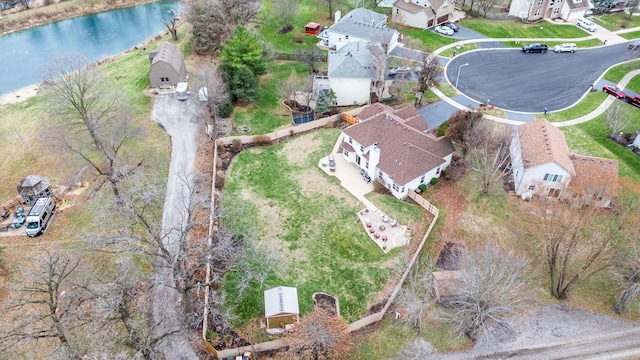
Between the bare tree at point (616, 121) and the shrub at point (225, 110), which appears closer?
the bare tree at point (616, 121)

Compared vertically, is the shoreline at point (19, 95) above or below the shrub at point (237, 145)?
above

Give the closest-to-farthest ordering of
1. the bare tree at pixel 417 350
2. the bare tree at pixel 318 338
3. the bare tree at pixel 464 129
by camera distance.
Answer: the bare tree at pixel 318 338 < the bare tree at pixel 417 350 < the bare tree at pixel 464 129

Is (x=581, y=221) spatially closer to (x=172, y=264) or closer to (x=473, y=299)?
(x=473, y=299)

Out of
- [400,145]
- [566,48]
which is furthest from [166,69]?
[566,48]

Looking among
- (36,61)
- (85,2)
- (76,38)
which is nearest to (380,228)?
(36,61)

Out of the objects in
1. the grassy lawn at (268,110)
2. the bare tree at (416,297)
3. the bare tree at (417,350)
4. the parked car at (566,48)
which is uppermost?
the parked car at (566,48)

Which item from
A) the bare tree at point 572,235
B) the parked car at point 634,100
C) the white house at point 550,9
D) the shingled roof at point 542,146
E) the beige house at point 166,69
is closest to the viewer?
the bare tree at point 572,235

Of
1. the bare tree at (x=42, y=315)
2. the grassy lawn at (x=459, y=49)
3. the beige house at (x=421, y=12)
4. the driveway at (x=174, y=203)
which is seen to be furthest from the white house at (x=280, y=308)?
the beige house at (x=421, y=12)

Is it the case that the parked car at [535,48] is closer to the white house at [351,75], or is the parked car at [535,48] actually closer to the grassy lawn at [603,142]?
the grassy lawn at [603,142]
